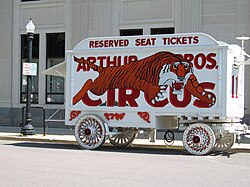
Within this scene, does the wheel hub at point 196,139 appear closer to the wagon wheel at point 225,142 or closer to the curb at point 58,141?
the wagon wheel at point 225,142

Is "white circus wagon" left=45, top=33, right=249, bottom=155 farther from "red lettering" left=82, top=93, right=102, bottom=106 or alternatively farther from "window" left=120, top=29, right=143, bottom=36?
"window" left=120, top=29, right=143, bottom=36

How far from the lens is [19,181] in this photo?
9.73 m

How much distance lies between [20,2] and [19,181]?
61.7 feet

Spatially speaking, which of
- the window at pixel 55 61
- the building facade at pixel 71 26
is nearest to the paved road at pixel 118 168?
the building facade at pixel 71 26

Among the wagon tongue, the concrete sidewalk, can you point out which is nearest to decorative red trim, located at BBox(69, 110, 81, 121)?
the concrete sidewalk

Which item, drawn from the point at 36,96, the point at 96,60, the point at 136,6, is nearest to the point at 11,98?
the point at 36,96

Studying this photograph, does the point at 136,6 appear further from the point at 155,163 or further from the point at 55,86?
the point at 155,163

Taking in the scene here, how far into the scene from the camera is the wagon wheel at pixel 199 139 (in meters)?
14.9

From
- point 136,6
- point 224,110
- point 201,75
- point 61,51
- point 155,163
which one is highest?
point 136,6

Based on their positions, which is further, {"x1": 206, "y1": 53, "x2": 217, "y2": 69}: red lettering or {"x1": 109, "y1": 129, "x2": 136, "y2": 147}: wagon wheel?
{"x1": 109, "y1": 129, "x2": 136, "y2": 147}: wagon wheel

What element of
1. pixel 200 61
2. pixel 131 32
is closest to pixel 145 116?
pixel 200 61

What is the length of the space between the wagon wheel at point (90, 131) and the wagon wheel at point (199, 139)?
2.76m

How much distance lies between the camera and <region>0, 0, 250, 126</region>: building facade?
22.1 m

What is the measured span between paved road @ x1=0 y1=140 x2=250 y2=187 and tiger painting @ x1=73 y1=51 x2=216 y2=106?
1.92m
